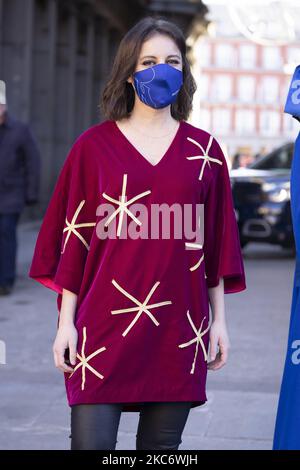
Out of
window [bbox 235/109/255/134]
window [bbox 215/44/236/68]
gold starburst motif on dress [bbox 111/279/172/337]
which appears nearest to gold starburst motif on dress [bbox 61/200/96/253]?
gold starburst motif on dress [bbox 111/279/172/337]

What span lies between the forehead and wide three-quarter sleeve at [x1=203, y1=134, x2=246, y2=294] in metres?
0.30

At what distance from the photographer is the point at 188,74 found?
3.45 m

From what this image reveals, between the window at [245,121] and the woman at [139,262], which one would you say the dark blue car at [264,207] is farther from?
the window at [245,121]

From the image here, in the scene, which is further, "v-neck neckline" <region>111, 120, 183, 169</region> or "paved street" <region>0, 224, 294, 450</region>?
"paved street" <region>0, 224, 294, 450</region>

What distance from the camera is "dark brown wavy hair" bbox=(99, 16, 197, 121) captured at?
3.34 m

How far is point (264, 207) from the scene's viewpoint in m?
14.5

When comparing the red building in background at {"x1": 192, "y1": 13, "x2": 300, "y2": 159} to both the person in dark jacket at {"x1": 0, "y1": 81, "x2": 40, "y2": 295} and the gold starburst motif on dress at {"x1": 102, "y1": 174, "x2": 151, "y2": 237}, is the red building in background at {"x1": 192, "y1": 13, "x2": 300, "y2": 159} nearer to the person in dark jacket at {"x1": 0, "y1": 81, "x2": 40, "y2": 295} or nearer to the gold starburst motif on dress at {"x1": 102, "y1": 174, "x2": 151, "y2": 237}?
the person in dark jacket at {"x1": 0, "y1": 81, "x2": 40, "y2": 295}

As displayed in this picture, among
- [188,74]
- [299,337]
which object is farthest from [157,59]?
[299,337]

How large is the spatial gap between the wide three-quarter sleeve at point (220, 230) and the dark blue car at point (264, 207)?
10889 mm

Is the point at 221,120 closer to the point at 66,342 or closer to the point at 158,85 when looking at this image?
the point at 158,85

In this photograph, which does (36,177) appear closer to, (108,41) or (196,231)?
(196,231)

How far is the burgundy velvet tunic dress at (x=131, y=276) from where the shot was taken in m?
3.16

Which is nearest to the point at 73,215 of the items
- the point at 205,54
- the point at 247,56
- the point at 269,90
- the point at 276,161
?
the point at 276,161

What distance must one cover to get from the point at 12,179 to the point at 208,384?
13.7 ft
